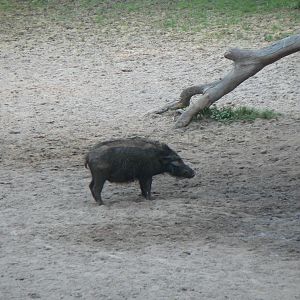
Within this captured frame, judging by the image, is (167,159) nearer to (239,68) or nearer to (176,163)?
(176,163)

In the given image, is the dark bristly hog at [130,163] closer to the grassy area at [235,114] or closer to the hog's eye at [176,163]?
the hog's eye at [176,163]

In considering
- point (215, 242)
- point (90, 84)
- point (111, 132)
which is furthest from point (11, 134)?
point (215, 242)

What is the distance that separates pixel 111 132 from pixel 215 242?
454 cm

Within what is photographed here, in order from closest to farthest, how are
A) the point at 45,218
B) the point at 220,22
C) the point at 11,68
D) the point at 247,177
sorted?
the point at 45,218, the point at 247,177, the point at 11,68, the point at 220,22

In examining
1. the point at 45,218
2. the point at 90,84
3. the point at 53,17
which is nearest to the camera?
the point at 45,218

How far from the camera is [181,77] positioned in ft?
50.1

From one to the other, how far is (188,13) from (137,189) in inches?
406

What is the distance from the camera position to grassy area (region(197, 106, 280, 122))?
41.2 feet

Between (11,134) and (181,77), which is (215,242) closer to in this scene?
(11,134)

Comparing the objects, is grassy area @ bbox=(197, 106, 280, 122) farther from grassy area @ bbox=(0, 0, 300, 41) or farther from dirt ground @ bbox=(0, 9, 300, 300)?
grassy area @ bbox=(0, 0, 300, 41)

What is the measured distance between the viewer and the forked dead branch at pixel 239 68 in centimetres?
1119

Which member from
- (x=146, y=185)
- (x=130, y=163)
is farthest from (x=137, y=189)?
(x=130, y=163)

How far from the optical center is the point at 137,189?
9867 mm

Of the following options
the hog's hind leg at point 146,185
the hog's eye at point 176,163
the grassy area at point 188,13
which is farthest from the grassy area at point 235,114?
the grassy area at point 188,13
